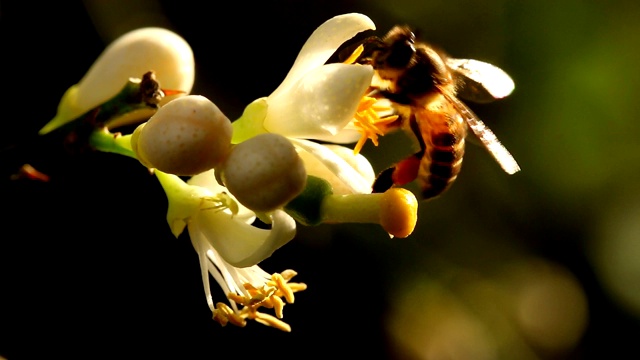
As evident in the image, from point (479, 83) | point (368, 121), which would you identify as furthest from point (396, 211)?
point (479, 83)

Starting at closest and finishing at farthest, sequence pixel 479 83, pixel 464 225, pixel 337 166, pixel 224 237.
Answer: pixel 337 166, pixel 224 237, pixel 479 83, pixel 464 225

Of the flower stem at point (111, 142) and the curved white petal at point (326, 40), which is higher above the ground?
the curved white petal at point (326, 40)

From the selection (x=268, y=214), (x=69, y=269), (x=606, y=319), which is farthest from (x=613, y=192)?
Answer: (x=268, y=214)

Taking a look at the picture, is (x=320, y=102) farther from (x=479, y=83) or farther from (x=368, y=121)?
(x=479, y=83)

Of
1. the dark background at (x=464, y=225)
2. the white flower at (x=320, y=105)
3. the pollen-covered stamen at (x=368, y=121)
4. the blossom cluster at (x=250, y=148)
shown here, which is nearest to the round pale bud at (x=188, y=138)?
the blossom cluster at (x=250, y=148)

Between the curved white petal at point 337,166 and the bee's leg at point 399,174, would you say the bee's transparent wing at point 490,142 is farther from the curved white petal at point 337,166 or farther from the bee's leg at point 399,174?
the curved white petal at point 337,166

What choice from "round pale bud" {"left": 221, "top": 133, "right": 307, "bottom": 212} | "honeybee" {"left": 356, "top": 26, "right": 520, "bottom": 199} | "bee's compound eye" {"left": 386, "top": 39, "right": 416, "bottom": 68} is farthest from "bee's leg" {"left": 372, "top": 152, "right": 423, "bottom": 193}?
"round pale bud" {"left": 221, "top": 133, "right": 307, "bottom": 212}

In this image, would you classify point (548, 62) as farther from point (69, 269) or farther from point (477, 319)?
point (69, 269)
